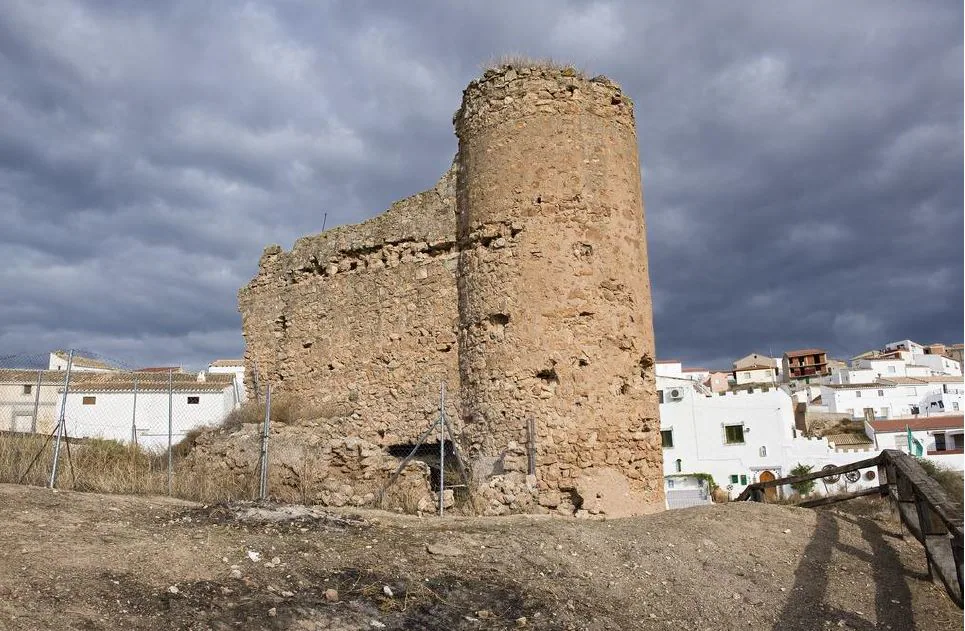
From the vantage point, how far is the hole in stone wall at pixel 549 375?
1037 cm

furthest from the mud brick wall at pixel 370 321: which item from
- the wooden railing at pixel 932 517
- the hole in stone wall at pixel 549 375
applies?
the wooden railing at pixel 932 517

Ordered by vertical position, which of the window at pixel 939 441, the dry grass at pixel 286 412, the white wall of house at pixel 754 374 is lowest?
the window at pixel 939 441

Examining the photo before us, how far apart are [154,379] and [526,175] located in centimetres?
2401

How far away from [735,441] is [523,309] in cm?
2672

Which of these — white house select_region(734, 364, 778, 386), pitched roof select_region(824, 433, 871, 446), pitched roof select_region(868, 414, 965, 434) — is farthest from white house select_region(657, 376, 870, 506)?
white house select_region(734, 364, 778, 386)

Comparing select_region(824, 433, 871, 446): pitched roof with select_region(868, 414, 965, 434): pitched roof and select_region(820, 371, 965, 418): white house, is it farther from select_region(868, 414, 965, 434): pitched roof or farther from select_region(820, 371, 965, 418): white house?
select_region(820, 371, 965, 418): white house

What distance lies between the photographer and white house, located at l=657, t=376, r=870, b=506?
32969mm

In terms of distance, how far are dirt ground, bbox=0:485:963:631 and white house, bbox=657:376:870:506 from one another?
1032 inches

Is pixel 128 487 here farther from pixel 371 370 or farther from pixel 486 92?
pixel 486 92

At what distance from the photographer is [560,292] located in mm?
10578

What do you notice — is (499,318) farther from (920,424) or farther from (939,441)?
(939,441)

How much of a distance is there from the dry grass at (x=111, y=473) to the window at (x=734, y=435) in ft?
90.4

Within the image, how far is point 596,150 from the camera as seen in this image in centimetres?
1111

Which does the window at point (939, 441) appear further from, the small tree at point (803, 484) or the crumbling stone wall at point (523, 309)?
the crumbling stone wall at point (523, 309)
